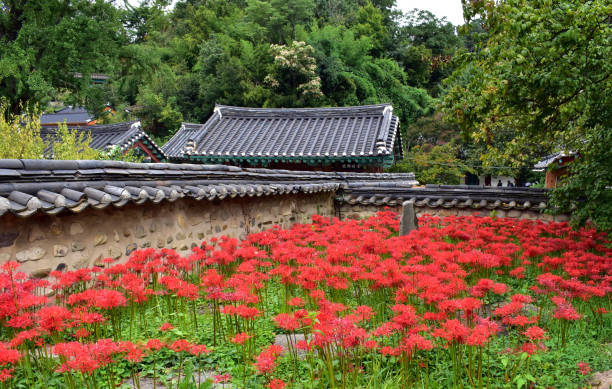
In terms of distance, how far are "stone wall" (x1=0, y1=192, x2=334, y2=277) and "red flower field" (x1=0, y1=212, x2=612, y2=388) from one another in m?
0.42

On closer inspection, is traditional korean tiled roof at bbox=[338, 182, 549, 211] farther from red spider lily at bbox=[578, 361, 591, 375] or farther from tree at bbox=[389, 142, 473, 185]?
tree at bbox=[389, 142, 473, 185]

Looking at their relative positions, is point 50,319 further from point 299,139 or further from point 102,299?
point 299,139

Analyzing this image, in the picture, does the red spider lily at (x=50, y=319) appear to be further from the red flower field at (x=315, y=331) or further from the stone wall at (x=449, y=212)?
the stone wall at (x=449, y=212)

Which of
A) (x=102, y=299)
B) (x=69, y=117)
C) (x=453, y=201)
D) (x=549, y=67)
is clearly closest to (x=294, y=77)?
(x=453, y=201)

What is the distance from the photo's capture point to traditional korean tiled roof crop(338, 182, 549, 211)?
9.43 meters

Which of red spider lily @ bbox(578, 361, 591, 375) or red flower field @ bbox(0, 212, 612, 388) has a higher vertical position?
red flower field @ bbox(0, 212, 612, 388)

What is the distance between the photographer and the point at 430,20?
44.2 m

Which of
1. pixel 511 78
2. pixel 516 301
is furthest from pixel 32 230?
pixel 511 78

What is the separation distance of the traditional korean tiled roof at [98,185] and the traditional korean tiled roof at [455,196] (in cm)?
451

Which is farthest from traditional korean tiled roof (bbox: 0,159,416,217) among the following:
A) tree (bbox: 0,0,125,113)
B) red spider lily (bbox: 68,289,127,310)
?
tree (bbox: 0,0,125,113)

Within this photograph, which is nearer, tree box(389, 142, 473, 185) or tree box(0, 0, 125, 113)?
tree box(0, 0, 125, 113)

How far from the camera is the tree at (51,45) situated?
56.8 ft

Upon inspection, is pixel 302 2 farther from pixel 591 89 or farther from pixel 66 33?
pixel 591 89

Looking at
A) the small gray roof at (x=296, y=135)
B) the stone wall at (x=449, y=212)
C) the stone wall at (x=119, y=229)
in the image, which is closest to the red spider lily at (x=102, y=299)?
the stone wall at (x=119, y=229)
